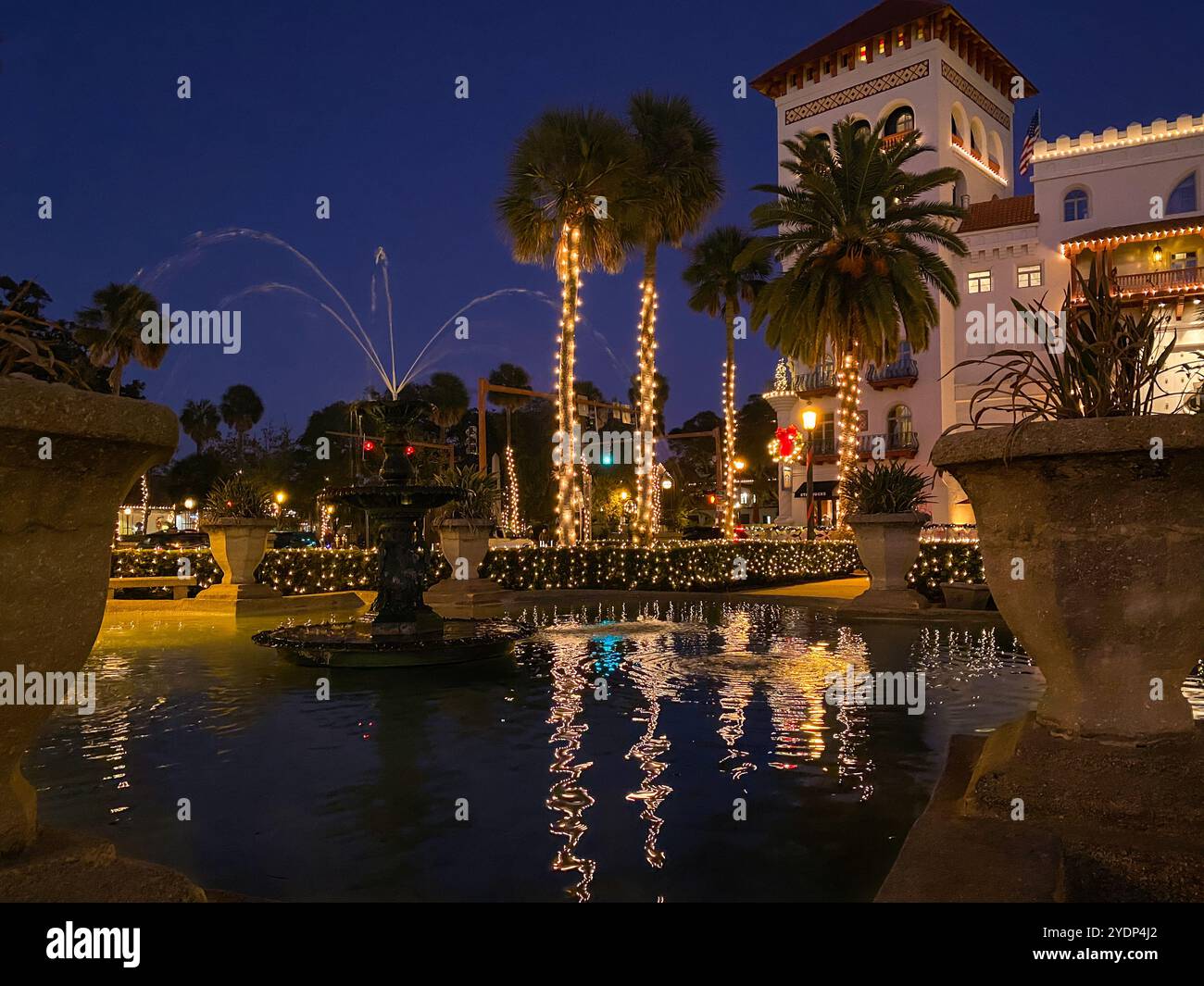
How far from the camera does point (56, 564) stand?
2.43 metres

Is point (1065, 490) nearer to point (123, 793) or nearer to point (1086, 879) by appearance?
point (1086, 879)

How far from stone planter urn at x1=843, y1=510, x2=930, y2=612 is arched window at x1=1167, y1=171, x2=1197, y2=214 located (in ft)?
110

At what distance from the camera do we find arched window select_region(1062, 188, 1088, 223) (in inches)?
1581

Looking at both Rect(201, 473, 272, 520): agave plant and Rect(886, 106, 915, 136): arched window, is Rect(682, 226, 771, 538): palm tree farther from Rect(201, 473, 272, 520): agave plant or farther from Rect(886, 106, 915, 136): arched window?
Rect(201, 473, 272, 520): agave plant

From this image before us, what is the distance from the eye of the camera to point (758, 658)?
984cm

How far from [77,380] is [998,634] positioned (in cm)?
1171

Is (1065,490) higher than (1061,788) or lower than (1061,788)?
higher

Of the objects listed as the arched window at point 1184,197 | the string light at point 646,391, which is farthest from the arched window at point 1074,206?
the string light at point 646,391

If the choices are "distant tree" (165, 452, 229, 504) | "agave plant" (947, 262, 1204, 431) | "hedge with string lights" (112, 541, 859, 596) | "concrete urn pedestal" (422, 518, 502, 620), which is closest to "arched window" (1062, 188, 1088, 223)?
"hedge with string lights" (112, 541, 859, 596)

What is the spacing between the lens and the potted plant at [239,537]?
16469 millimetres

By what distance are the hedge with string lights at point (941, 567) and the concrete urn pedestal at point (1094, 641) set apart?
13.1 metres

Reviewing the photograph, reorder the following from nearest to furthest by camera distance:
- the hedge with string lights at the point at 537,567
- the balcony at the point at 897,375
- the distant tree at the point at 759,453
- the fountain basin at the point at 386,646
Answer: the fountain basin at the point at 386,646 < the hedge with string lights at the point at 537,567 < the balcony at the point at 897,375 < the distant tree at the point at 759,453

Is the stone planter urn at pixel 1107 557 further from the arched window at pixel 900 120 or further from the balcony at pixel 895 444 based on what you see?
the arched window at pixel 900 120

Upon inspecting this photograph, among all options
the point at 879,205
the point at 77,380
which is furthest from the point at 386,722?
the point at 879,205
